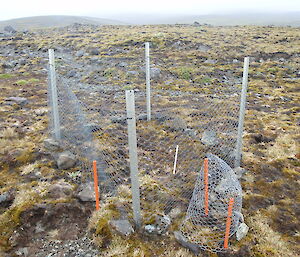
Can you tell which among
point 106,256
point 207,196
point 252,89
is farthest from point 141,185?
point 252,89

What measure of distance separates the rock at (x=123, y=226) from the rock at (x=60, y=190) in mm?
1471

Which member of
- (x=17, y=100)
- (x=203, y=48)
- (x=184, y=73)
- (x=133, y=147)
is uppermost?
(x=203, y=48)

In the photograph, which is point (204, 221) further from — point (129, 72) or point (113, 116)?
point (129, 72)

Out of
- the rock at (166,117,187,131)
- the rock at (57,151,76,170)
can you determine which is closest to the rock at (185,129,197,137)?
the rock at (166,117,187,131)

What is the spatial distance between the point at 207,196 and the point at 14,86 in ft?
48.8

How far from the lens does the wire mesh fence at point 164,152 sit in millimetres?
5186

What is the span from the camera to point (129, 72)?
18016 mm

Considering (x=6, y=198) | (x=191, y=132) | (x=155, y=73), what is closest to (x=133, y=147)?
(x=6, y=198)

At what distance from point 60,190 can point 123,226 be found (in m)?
1.87

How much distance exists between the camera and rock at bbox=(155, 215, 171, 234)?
4882mm

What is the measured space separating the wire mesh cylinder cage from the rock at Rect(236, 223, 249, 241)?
0.07m

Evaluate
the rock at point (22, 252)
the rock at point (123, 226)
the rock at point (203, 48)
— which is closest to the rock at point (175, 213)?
the rock at point (123, 226)

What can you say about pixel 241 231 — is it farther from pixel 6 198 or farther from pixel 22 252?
pixel 6 198

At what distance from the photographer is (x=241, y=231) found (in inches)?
189
